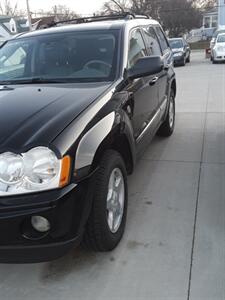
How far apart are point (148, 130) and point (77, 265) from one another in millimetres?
1867

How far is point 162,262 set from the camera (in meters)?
2.81

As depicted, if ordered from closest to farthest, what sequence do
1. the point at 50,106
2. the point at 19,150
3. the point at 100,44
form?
the point at 19,150
the point at 50,106
the point at 100,44

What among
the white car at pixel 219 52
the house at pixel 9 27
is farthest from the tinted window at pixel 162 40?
the house at pixel 9 27

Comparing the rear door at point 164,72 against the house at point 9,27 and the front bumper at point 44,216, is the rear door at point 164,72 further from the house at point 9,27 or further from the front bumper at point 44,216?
the house at point 9,27

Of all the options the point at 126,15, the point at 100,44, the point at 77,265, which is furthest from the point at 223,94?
the point at 77,265

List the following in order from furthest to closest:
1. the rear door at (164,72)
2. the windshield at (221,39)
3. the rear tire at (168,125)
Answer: the windshield at (221,39)
the rear tire at (168,125)
the rear door at (164,72)

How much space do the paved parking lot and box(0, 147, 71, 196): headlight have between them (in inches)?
32.9

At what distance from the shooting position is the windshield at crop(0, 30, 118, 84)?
11.6 feet

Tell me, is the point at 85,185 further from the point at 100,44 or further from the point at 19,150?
the point at 100,44

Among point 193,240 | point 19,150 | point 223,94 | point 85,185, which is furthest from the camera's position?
point 223,94

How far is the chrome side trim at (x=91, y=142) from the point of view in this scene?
2422mm

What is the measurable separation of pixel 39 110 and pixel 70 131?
418 millimetres

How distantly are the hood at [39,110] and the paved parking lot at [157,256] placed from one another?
1.08m

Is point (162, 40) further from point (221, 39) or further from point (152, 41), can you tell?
point (221, 39)
